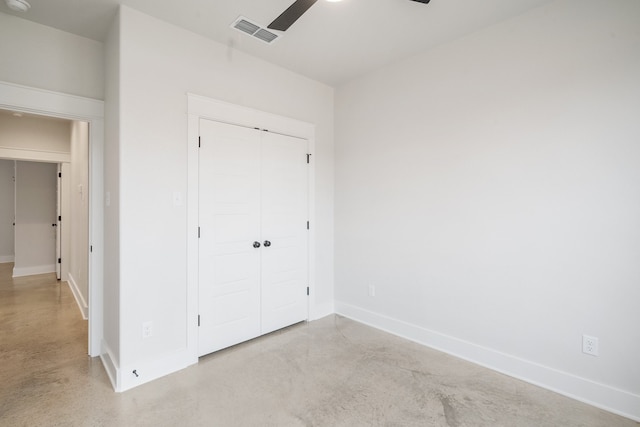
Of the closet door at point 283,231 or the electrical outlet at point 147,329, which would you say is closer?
the electrical outlet at point 147,329

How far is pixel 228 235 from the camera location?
285cm

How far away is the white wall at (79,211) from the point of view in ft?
12.0

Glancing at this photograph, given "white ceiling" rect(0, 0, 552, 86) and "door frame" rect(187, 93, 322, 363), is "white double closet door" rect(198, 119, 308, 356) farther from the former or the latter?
"white ceiling" rect(0, 0, 552, 86)

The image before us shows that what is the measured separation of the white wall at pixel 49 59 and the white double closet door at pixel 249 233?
103cm

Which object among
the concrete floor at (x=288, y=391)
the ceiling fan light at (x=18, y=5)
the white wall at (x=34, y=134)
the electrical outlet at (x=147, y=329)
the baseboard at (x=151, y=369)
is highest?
the ceiling fan light at (x=18, y=5)

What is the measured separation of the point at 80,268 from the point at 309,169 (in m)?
3.37

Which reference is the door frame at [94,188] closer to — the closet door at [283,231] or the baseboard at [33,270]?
the closet door at [283,231]

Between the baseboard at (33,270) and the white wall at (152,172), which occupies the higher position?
the white wall at (152,172)

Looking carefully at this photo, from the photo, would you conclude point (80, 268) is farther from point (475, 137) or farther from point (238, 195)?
point (475, 137)

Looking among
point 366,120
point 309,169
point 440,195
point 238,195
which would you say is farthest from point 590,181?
point 238,195

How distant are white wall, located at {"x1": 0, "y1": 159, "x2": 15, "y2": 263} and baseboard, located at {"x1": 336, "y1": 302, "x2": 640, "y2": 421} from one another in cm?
836

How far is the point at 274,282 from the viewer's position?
10.6ft

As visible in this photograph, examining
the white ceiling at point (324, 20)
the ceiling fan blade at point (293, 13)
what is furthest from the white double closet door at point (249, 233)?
the ceiling fan blade at point (293, 13)

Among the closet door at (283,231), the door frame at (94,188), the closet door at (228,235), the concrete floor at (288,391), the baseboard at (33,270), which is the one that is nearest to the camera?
the concrete floor at (288,391)
